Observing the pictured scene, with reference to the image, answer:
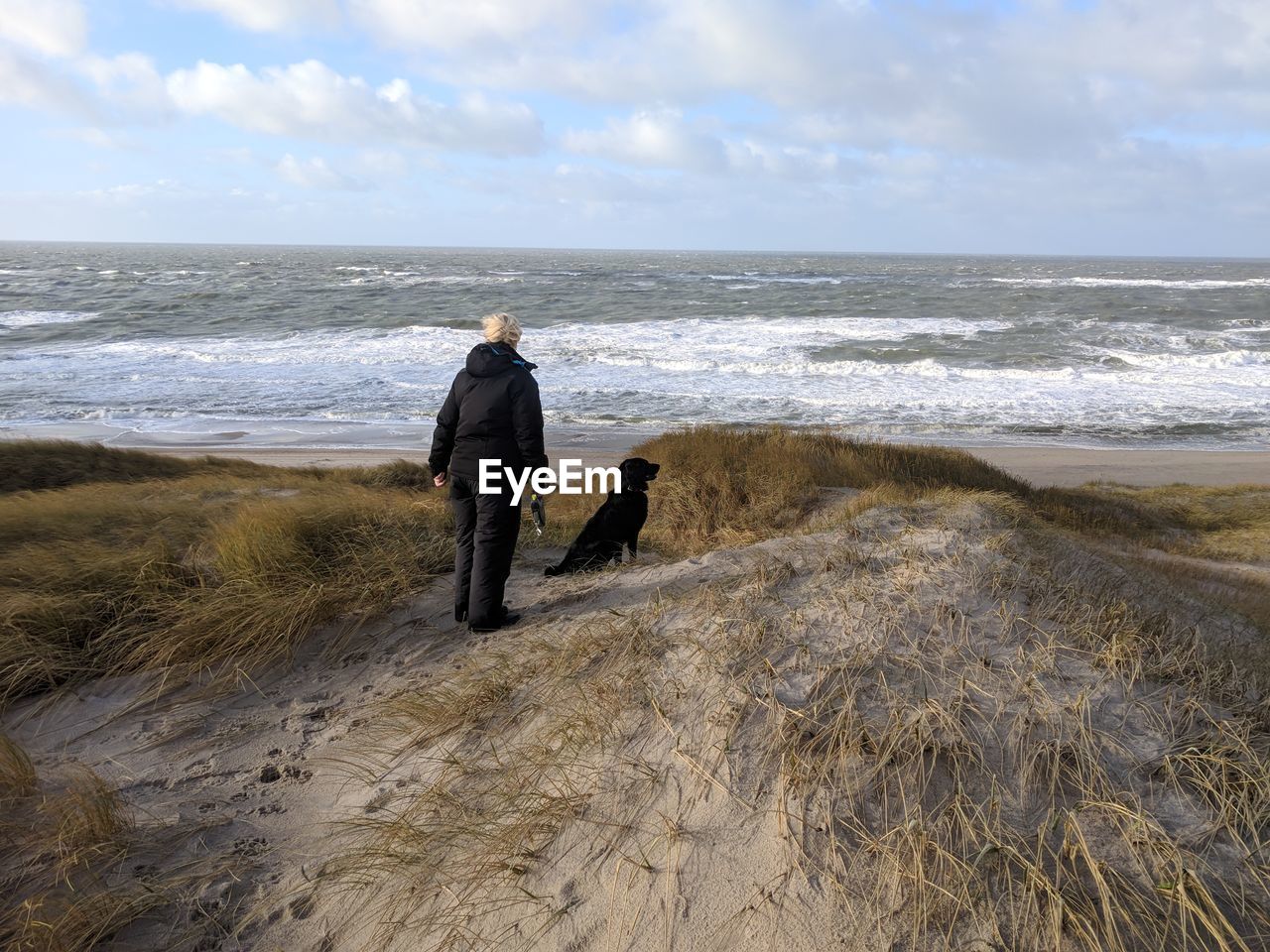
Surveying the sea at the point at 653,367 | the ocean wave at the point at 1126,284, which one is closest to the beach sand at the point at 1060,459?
the sea at the point at 653,367

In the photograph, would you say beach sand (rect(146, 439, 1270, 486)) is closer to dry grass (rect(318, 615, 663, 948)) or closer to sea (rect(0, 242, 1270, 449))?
sea (rect(0, 242, 1270, 449))

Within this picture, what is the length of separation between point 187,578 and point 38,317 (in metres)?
41.0

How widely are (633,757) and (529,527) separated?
454cm

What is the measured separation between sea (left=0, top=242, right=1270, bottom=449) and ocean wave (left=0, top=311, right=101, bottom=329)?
0.22 meters

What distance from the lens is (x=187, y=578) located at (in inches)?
181

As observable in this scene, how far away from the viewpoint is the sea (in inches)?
680

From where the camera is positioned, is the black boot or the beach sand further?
the beach sand

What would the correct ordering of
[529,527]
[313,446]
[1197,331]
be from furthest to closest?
[1197,331], [313,446], [529,527]

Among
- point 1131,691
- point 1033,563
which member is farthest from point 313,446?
point 1131,691

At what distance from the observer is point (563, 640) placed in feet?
13.0

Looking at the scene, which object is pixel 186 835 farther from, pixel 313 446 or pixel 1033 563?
pixel 313 446

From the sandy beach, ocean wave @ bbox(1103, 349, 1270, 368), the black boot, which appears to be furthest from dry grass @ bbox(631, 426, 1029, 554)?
ocean wave @ bbox(1103, 349, 1270, 368)

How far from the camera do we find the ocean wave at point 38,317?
109ft

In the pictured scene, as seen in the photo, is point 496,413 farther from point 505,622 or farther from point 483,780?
point 483,780
